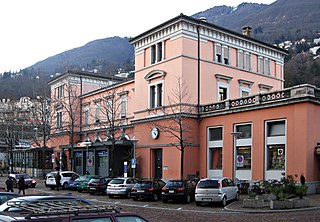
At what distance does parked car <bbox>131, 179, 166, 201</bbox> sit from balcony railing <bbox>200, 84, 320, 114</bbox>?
32.7 ft

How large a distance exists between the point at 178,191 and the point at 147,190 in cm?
278

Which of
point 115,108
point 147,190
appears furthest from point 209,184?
point 115,108

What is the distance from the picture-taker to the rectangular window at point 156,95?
42.3 metres

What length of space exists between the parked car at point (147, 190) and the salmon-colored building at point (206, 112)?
18.9ft

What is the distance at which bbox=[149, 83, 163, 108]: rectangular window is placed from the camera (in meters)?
42.3

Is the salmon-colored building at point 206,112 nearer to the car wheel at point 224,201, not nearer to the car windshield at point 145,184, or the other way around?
the car wheel at point 224,201

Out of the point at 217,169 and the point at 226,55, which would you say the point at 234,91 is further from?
the point at 217,169

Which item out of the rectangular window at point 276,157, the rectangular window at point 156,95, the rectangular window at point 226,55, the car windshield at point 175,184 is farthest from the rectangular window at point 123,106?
the car windshield at point 175,184

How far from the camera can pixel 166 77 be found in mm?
41031

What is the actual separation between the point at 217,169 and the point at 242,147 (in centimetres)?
372

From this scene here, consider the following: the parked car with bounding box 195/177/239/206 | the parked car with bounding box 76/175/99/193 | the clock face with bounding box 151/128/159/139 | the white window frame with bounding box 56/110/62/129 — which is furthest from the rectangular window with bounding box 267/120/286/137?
the white window frame with bounding box 56/110/62/129

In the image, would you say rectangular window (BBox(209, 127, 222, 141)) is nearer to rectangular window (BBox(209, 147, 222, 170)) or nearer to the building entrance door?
rectangular window (BBox(209, 147, 222, 170))

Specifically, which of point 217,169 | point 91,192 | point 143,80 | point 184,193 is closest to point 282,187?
point 184,193

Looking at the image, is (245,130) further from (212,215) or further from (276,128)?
(212,215)
